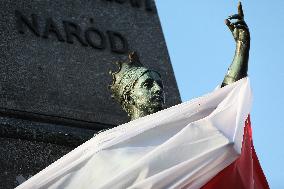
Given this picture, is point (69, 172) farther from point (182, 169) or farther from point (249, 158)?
point (249, 158)

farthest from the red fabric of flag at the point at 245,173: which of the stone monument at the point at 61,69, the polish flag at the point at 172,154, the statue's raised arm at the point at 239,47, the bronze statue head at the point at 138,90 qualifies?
the stone monument at the point at 61,69

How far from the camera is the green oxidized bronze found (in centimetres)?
801

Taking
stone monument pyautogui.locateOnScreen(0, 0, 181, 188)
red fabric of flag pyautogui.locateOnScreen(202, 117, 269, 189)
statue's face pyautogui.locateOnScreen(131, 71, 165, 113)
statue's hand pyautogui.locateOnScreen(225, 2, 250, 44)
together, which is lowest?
red fabric of flag pyautogui.locateOnScreen(202, 117, 269, 189)

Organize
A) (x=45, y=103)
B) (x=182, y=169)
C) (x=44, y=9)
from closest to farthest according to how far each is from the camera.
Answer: (x=182, y=169) < (x=45, y=103) < (x=44, y=9)

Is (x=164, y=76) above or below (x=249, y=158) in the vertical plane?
above

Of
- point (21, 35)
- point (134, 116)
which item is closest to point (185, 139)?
point (134, 116)

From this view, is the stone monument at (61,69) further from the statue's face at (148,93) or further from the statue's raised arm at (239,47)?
the statue's raised arm at (239,47)

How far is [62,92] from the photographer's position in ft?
31.9

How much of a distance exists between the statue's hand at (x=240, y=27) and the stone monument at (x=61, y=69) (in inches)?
66.1

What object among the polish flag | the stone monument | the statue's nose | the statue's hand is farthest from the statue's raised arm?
the stone monument

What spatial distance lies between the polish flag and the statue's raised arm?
78 centimetres

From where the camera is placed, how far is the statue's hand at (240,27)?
805 cm

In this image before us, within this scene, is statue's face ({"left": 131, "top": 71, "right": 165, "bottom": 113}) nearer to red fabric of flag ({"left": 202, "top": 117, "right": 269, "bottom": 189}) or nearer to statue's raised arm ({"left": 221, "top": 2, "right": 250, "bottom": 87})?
statue's raised arm ({"left": 221, "top": 2, "right": 250, "bottom": 87})

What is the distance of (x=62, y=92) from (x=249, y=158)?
9.70 feet
